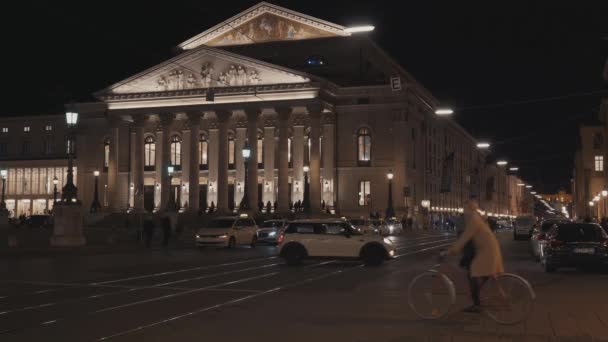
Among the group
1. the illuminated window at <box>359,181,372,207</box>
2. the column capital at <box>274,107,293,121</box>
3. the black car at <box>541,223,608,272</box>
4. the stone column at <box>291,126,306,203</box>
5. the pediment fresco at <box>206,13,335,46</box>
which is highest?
the pediment fresco at <box>206,13,335,46</box>

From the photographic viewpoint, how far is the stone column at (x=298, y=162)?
75438 mm

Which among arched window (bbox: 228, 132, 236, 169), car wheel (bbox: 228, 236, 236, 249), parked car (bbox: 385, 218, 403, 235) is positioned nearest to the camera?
car wheel (bbox: 228, 236, 236, 249)

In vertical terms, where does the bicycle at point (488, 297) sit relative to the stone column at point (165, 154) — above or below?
Answer: below

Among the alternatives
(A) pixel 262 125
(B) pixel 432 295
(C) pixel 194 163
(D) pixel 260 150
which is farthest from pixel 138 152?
(B) pixel 432 295

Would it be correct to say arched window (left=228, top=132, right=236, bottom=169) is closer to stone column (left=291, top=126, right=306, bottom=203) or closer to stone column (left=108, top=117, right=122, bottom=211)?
stone column (left=291, top=126, right=306, bottom=203)

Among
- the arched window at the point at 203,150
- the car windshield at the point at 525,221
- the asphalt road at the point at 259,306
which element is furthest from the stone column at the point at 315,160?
the asphalt road at the point at 259,306

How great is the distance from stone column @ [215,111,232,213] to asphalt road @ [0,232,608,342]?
150 ft

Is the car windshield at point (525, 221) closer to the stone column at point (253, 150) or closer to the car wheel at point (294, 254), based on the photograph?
the stone column at point (253, 150)

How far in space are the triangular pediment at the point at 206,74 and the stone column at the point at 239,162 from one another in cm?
671

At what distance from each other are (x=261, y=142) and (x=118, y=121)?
14.1m

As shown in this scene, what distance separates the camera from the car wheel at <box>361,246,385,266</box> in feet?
88.9

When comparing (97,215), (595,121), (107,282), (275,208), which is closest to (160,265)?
(107,282)

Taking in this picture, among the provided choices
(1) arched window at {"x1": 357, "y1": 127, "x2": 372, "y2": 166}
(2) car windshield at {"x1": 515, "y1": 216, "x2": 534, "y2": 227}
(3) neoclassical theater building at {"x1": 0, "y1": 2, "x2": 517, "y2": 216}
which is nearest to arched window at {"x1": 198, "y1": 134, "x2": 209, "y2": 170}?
A: (3) neoclassical theater building at {"x1": 0, "y1": 2, "x2": 517, "y2": 216}

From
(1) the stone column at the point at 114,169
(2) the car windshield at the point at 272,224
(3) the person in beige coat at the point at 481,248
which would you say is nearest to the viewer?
(3) the person in beige coat at the point at 481,248
